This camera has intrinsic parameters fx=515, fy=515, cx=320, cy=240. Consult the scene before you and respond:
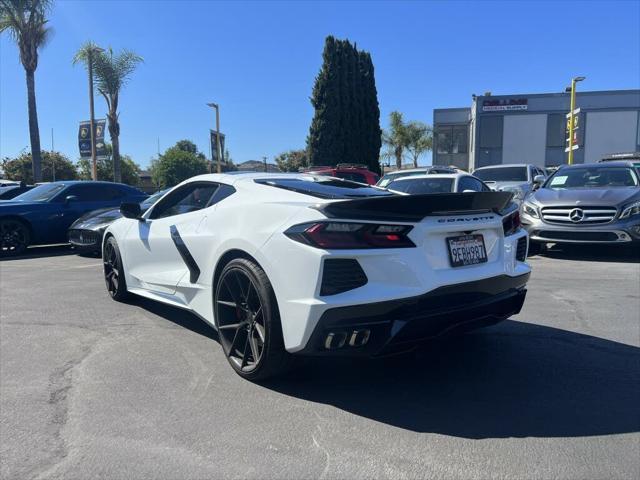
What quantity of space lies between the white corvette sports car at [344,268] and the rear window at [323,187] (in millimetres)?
15

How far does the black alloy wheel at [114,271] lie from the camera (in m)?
5.60

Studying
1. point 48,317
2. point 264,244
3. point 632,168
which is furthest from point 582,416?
point 632,168

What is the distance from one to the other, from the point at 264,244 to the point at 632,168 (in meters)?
8.60

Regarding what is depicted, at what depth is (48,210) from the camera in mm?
10211

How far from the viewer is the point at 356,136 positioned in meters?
35.8

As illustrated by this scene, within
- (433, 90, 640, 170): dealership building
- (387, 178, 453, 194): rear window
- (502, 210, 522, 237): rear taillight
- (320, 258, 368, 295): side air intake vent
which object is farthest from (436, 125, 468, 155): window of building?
(320, 258, 368, 295): side air intake vent

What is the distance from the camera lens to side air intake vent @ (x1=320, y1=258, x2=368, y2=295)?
9.46 ft

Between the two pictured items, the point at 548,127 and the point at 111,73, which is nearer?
the point at 111,73

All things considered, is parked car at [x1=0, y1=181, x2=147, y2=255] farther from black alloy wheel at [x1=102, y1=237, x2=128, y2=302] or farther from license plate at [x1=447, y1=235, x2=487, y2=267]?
license plate at [x1=447, y1=235, x2=487, y2=267]

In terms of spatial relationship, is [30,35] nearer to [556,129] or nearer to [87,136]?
[87,136]

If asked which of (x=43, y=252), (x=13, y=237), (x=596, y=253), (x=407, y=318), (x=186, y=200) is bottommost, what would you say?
(x=43, y=252)

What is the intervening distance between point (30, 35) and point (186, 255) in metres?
22.5

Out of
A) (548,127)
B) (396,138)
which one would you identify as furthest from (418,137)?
(548,127)

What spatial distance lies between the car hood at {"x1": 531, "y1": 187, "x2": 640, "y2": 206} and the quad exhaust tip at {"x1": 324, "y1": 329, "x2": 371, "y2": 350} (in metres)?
6.61
